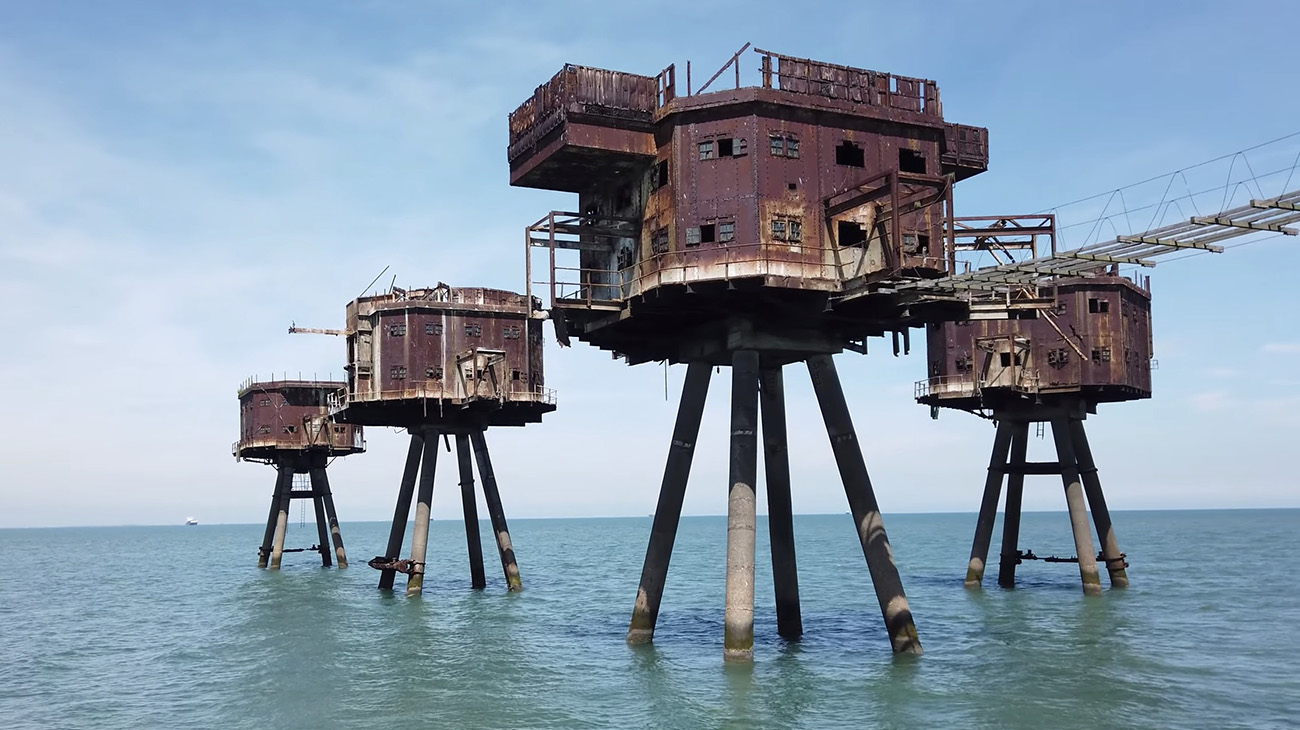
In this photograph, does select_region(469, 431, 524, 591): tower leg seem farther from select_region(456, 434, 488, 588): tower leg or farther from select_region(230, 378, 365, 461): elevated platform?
select_region(230, 378, 365, 461): elevated platform

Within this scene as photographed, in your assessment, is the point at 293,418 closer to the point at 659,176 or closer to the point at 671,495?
the point at 671,495

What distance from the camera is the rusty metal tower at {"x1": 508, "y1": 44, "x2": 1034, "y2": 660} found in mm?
27109

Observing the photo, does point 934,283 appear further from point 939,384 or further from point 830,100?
point 939,384

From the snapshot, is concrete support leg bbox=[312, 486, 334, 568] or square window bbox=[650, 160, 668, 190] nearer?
square window bbox=[650, 160, 668, 190]

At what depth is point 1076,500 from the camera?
154 ft

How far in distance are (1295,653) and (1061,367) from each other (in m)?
15.3

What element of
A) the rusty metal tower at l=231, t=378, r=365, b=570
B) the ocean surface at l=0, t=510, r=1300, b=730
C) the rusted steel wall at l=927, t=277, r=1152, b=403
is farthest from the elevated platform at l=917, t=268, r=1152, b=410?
the rusty metal tower at l=231, t=378, r=365, b=570

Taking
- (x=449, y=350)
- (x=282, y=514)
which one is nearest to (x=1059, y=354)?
(x=449, y=350)

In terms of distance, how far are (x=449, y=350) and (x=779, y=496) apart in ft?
65.2

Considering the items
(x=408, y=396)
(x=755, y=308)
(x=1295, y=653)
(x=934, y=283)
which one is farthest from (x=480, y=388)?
(x=1295, y=653)

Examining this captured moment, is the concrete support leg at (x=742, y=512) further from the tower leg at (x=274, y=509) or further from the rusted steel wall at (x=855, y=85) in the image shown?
the tower leg at (x=274, y=509)

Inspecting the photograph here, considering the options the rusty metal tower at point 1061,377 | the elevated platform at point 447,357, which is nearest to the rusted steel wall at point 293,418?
the elevated platform at point 447,357

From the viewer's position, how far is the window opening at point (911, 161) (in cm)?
2912

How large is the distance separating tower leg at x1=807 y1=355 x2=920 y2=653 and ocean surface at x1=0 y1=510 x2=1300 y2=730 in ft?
3.19
